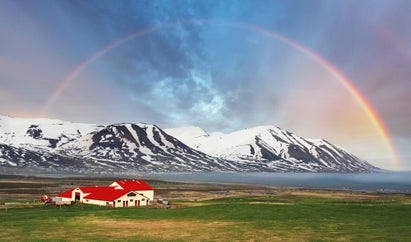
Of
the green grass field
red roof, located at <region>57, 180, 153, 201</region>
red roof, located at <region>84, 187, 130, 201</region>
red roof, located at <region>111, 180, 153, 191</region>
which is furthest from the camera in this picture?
red roof, located at <region>111, 180, 153, 191</region>

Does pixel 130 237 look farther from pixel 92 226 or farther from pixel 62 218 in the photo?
pixel 62 218

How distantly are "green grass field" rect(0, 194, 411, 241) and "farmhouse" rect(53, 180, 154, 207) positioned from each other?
28042mm

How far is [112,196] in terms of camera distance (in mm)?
111188

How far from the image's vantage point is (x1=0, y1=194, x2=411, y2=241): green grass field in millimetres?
52531

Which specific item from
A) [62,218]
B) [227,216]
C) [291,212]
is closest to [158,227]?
[227,216]

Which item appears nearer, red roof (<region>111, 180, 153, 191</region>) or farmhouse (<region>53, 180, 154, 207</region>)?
farmhouse (<region>53, 180, 154, 207</region>)

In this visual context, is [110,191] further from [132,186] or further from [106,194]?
[132,186]

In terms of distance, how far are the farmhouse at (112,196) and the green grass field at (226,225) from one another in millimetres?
28042

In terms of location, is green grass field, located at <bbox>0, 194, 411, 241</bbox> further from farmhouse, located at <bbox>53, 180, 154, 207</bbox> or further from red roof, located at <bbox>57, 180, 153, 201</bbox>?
red roof, located at <bbox>57, 180, 153, 201</bbox>

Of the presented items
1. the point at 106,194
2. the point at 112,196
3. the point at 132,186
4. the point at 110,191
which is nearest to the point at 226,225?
the point at 112,196

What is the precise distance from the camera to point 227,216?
74125 mm

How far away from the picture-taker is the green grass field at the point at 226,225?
172ft

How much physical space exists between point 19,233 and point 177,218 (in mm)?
27280

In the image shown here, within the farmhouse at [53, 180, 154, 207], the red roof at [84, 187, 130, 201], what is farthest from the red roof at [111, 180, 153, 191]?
the red roof at [84, 187, 130, 201]
